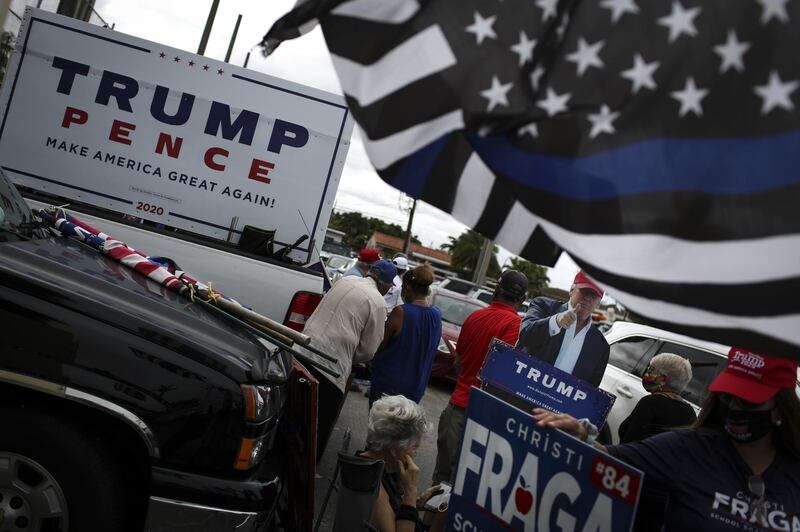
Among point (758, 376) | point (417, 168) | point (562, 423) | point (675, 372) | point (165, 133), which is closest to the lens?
point (417, 168)

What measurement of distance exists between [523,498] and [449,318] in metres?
9.61

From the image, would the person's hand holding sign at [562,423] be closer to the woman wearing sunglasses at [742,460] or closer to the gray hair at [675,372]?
the woman wearing sunglasses at [742,460]

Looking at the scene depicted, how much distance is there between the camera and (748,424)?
2.25 m

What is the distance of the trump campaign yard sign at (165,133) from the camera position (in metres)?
6.68

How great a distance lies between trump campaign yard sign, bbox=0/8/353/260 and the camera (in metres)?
6.68

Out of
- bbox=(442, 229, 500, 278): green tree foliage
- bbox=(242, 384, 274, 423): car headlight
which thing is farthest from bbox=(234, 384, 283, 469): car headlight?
bbox=(442, 229, 500, 278): green tree foliage

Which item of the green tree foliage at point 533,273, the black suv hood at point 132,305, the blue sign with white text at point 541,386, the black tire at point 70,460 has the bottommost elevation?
the black tire at point 70,460

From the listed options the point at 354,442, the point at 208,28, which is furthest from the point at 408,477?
the point at 208,28

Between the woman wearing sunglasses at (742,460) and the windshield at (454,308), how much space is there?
946 centimetres

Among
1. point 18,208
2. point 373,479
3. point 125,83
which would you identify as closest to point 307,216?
point 125,83

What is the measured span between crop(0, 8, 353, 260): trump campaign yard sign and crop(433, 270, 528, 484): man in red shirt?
2646mm

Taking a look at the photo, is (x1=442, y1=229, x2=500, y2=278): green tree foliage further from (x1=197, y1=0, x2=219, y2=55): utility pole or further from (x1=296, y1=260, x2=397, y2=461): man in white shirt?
(x1=296, y1=260, x2=397, y2=461): man in white shirt

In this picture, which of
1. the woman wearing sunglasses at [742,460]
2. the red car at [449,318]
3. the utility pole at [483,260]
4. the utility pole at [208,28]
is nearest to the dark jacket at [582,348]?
the woman wearing sunglasses at [742,460]

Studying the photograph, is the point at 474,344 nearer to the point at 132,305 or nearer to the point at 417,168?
the point at 132,305
